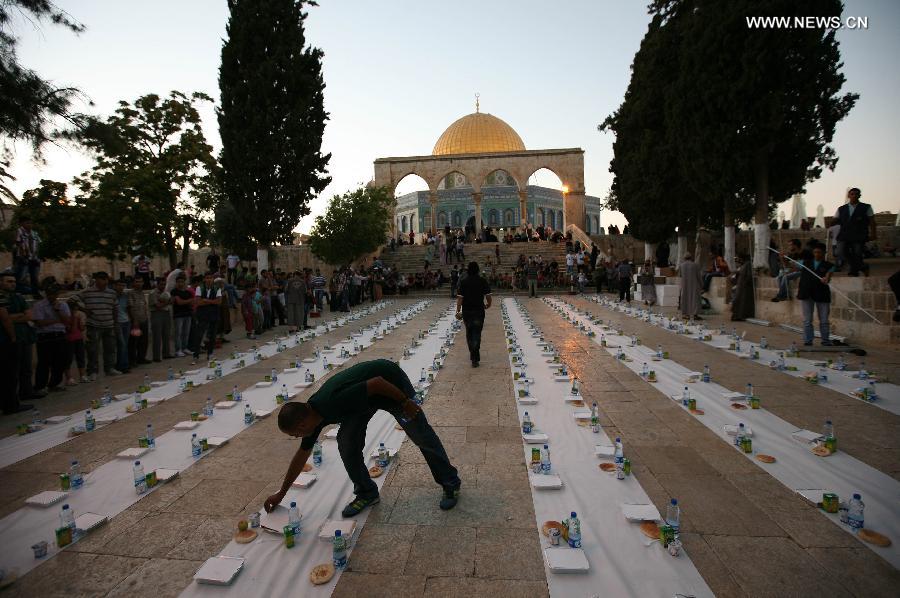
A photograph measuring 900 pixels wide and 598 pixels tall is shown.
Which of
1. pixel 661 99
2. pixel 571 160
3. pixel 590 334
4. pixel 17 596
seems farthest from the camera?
pixel 571 160

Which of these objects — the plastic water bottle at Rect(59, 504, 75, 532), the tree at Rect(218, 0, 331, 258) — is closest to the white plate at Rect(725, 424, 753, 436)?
the plastic water bottle at Rect(59, 504, 75, 532)

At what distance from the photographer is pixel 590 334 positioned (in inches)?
424

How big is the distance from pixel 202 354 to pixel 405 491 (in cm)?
779

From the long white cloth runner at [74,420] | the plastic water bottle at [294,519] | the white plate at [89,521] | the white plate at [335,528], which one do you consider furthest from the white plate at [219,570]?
the long white cloth runner at [74,420]

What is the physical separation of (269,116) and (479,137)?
117ft

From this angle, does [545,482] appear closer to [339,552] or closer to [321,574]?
[339,552]

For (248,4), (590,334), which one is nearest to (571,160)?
(248,4)

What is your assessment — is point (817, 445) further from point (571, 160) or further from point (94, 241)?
point (571, 160)

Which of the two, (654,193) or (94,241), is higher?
(654,193)

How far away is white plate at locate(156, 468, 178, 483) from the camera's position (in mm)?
4020

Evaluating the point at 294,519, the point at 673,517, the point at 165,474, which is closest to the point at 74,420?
the point at 165,474

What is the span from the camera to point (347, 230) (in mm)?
29094

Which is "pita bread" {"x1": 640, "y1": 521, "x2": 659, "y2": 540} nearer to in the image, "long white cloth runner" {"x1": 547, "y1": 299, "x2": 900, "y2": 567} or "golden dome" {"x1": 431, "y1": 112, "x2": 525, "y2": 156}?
"long white cloth runner" {"x1": 547, "y1": 299, "x2": 900, "y2": 567}

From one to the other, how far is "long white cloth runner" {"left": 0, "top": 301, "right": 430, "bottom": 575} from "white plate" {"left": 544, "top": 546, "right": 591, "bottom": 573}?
3.12 m
